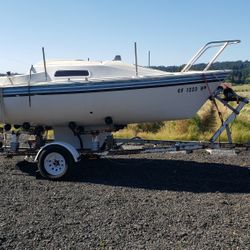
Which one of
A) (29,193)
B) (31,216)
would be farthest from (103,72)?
(31,216)

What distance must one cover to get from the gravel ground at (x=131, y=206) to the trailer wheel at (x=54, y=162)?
0.63 feet

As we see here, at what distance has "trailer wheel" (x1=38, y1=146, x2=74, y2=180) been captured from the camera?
846cm

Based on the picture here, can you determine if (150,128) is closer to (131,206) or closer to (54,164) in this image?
(54,164)

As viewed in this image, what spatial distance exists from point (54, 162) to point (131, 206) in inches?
98.6

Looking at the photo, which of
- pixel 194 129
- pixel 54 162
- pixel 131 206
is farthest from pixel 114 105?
pixel 194 129

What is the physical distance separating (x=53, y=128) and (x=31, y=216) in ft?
11.4

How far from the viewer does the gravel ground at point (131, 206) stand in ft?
17.1

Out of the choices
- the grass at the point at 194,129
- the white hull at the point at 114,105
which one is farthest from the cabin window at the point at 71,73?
the grass at the point at 194,129

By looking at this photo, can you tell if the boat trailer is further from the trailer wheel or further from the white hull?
the white hull

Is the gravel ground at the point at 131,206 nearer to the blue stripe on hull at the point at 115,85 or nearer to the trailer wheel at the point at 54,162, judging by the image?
the trailer wheel at the point at 54,162

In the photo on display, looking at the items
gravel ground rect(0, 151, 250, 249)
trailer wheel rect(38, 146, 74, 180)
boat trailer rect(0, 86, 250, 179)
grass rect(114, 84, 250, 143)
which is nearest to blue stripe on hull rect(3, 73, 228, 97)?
boat trailer rect(0, 86, 250, 179)

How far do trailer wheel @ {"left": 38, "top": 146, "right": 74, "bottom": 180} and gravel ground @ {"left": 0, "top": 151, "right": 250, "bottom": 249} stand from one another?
19 cm

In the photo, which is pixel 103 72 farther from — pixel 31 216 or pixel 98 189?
pixel 31 216

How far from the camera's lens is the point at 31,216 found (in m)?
6.17
